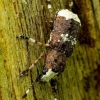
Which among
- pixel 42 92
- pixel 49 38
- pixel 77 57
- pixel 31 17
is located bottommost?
pixel 42 92

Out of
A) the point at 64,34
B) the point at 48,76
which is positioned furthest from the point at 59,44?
the point at 48,76

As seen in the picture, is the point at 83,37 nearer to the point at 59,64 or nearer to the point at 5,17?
the point at 59,64

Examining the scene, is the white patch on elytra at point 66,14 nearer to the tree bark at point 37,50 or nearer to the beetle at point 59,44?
the beetle at point 59,44

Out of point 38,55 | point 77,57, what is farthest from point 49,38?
point 77,57

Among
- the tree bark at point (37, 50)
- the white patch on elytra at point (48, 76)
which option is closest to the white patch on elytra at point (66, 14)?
the tree bark at point (37, 50)

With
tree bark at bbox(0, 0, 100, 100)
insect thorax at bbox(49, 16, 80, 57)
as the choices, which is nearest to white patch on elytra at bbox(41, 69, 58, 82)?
tree bark at bbox(0, 0, 100, 100)

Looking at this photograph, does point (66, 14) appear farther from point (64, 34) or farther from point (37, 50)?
point (37, 50)
